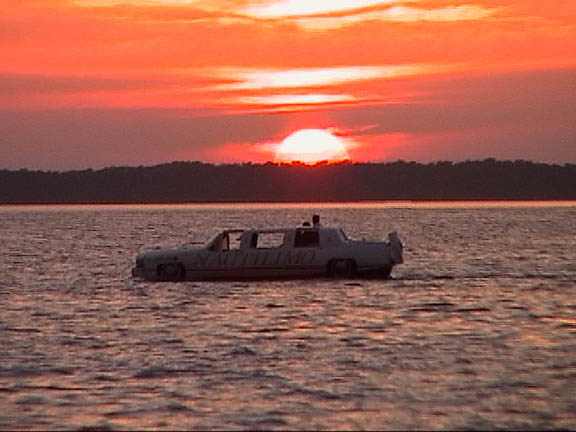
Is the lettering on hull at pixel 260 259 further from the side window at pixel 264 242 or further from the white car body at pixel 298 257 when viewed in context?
the side window at pixel 264 242

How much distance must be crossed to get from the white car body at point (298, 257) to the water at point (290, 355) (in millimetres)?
643

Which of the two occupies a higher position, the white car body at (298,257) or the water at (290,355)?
the white car body at (298,257)

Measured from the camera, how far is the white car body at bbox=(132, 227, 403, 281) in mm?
45156

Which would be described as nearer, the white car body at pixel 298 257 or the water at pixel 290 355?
the water at pixel 290 355

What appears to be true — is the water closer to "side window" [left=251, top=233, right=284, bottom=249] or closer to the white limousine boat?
the white limousine boat

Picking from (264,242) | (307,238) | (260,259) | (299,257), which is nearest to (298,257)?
(299,257)

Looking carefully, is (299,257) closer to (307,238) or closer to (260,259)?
(307,238)

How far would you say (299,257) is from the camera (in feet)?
149

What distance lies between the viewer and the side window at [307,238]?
45000mm

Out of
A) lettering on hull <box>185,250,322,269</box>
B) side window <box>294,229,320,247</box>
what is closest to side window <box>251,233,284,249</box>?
lettering on hull <box>185,250,322,269</box>

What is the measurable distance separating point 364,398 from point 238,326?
12.3 metres

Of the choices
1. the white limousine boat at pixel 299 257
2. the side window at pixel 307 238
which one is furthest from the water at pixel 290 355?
the side window at pixel 307 238

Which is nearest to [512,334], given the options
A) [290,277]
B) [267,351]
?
[267,351]

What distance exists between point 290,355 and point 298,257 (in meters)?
18.3
